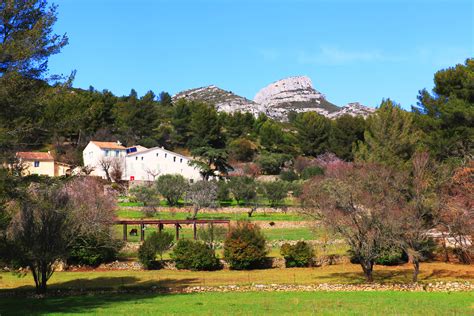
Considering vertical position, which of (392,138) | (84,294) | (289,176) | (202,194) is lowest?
(84,294)

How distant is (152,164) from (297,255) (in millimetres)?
51671

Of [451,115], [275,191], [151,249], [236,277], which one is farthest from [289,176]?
[236,277]

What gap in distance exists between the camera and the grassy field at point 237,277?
28.8m

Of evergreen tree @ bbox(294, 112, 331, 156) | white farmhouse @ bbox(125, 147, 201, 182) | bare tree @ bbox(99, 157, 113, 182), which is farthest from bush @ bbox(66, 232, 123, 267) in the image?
evergreen tree @ bbox(294, 112, 331, 156)

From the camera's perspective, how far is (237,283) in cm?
2817

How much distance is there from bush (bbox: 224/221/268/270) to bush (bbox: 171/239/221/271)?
1111mm

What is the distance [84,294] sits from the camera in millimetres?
25172

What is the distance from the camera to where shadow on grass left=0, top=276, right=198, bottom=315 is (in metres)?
19.9

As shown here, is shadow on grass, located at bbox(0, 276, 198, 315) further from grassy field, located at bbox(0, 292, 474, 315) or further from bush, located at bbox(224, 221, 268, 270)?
bush, located at bbox(224, 221, 268, 270)

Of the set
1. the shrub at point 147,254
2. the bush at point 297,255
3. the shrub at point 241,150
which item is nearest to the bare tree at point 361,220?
the bush at point 297,255

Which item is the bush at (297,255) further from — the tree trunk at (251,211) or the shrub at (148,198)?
the tree trunk at (251,211)

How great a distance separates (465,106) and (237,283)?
25064mm

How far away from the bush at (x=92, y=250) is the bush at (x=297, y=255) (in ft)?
36.5

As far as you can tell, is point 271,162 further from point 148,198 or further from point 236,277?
point 236,277
